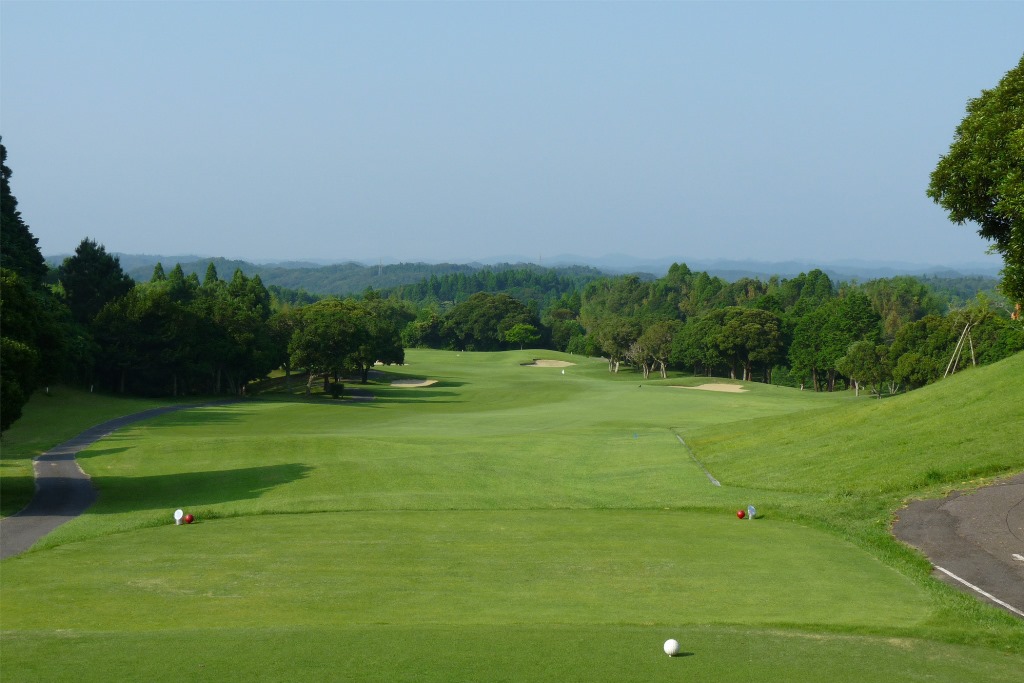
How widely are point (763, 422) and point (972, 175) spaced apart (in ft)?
64.7

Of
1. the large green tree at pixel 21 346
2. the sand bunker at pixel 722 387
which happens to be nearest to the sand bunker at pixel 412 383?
the sand bunker at pixel 722 387

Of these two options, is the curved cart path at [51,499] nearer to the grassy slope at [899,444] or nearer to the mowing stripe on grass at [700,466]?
the mowing stripe on grass at [700,466]

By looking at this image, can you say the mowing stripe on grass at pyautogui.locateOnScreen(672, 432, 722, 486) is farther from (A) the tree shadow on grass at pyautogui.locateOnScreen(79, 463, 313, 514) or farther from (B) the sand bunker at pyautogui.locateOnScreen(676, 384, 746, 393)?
(B) the sand bunker at pyautogui.locateOnScreen(676, 384, 746, 393)

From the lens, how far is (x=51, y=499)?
28.7m

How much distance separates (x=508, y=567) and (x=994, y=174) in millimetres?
14803

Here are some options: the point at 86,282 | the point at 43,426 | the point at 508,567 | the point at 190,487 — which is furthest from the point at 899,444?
the point at 86,282

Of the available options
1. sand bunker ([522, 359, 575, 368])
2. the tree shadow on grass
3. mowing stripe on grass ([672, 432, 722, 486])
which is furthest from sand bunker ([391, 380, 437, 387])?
the tree shadow on grass

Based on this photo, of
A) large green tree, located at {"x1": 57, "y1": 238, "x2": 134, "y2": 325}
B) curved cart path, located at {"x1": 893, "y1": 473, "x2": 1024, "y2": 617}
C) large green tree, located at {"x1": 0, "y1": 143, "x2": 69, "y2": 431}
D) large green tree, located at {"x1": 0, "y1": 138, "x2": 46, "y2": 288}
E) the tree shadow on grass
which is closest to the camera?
curved cart path, located at {"x1": 893, "y1": 473, "x2": 1024, "y2": 617}

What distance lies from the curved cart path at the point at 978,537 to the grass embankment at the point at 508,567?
0.67 meters

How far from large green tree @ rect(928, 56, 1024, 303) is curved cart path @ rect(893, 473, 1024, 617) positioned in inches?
187

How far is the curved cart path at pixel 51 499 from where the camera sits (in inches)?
891

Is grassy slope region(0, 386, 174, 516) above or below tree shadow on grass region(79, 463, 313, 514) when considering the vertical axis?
below

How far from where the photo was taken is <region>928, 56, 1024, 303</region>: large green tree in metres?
21.3

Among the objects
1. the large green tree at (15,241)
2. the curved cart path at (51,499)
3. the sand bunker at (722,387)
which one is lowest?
the sand bunker at (722,387)
